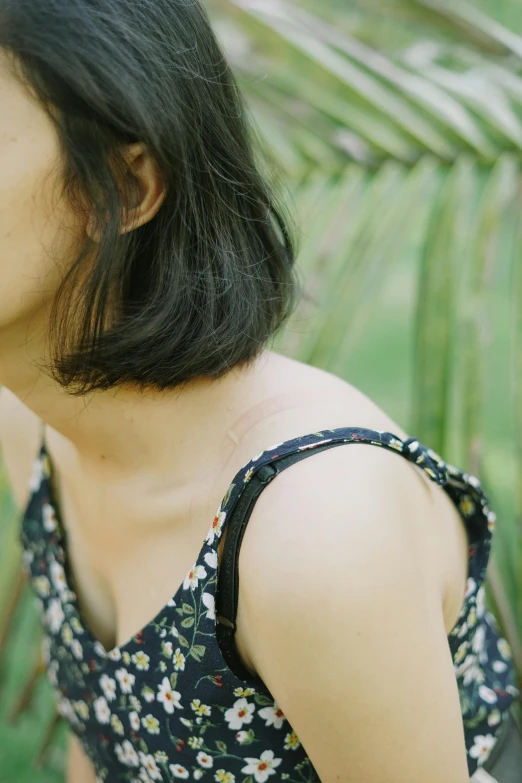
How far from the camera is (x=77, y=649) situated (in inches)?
41.5

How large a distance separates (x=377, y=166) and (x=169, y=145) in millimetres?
651

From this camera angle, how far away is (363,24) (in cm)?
153

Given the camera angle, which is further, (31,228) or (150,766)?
(150,766)

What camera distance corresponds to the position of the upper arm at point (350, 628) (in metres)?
0.72

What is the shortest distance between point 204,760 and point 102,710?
0.18 m

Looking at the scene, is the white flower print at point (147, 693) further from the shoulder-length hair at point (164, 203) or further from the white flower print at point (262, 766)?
the shoulder-length hair at point (164, 203)

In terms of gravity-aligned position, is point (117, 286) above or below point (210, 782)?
above

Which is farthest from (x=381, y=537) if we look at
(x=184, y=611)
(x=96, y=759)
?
(x=96, y=759)

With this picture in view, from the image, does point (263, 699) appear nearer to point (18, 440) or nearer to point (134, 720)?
point (134, 720)

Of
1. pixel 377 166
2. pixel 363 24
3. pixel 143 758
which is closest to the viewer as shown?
pixel 143 758

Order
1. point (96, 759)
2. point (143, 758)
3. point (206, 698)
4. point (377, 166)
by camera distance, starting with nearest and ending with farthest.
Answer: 1. point (206, 698)
2. point (143, 758)
3. point (96, 759)
4. point (377, 166)

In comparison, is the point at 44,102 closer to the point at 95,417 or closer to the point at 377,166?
the point at 95,417

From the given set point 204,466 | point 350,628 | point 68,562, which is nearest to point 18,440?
point 68,562

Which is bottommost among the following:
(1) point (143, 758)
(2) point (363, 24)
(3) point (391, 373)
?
(1) point (143, 758)
